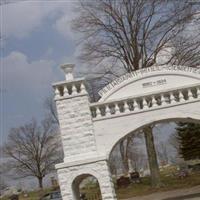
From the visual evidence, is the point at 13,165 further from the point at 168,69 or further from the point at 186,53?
the point at 168,69

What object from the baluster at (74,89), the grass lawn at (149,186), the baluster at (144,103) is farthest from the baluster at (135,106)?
the grass lawn at (149,186)

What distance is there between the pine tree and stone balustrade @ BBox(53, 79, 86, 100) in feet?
88.1

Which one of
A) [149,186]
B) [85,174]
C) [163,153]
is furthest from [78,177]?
[163,153]

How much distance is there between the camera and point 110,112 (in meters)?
12.8

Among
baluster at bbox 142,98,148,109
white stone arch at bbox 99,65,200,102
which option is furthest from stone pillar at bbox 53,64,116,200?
baluster at bbox 142,98,148,109

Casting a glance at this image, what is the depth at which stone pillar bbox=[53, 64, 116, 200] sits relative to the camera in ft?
40.8

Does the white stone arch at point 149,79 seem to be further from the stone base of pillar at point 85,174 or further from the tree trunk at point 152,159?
the tree trunk at point 152,159

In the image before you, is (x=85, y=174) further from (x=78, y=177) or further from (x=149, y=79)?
(x=149, y=79)

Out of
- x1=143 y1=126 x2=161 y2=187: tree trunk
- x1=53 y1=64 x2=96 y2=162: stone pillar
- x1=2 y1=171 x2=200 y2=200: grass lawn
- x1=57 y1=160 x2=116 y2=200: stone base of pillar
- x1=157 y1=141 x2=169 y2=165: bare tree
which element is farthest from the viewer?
x1=157 y1=141 x2=169 y2=165: bare tree

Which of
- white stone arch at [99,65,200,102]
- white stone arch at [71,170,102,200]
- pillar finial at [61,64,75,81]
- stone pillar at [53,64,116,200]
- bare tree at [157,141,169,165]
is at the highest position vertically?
bare tree at [157,141,169,165]

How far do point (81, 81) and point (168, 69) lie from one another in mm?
2320

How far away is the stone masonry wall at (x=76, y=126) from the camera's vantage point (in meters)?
12.6

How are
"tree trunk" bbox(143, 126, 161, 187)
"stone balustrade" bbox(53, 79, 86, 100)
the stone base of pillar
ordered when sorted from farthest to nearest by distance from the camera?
"tree trunk" bbox(143, 126, 161, 187) → "stone balustrade" bbox(53, 79, 86, 100) → the stone base of pillar

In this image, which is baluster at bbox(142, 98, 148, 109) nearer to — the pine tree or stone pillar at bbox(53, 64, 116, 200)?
stone pillar at bbox(53, 64, 116, 200)
